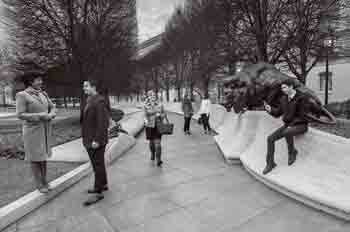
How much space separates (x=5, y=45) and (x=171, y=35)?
67.6 feet

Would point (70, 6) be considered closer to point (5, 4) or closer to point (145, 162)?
point (5, 4)

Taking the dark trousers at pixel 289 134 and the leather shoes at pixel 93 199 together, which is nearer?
the leather shoes at pixel 93 199

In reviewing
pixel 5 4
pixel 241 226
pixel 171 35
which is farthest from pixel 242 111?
pixel 171 35

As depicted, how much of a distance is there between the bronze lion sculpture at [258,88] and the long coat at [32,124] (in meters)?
4.76

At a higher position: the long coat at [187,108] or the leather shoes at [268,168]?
the long coat at [187,108]

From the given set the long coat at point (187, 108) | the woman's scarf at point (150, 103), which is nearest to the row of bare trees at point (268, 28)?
the long coat at point (187, 108)

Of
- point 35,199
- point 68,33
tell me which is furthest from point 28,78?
point 68,33

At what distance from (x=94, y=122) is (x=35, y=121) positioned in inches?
35.6

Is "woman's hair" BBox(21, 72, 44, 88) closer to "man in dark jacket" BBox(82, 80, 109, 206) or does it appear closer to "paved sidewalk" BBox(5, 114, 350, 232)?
"man in dark jacket" BBox(82, 80, 109, 206)

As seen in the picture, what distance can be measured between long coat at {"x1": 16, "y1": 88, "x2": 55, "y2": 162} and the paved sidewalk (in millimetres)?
922

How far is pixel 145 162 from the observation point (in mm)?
6316

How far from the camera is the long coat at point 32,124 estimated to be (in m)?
3.59

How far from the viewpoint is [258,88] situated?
6398 millimetres

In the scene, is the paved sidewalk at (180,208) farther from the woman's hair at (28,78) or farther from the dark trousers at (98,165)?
the woman's hair at (28,78)
